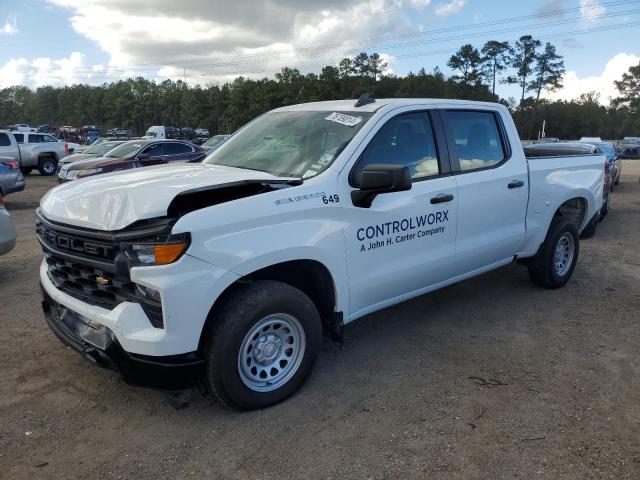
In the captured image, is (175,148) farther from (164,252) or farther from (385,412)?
(385,412)

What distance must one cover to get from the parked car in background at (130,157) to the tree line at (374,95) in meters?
52.8

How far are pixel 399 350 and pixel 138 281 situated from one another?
2.30 m

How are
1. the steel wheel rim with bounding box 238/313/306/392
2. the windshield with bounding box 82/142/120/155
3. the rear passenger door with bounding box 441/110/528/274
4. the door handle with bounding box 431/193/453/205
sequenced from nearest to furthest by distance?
the steel wheel rim with bounding box 238/313/306/392 < the door handle with bounding box 431/193/453/205 < the rear passenger door with bounding box 441/110/528/274 < the windshield with bounding box 82/142/120/155

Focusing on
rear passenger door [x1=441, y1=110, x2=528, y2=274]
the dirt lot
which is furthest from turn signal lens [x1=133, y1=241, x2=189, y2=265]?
rear passenger door [x1=441, y1=110, x2=528, y2=274]

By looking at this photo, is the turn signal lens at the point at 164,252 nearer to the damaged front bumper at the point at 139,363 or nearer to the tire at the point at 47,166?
the damaged front bumper at the point at 139,363

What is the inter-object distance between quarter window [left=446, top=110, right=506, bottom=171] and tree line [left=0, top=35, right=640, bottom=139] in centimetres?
Answer: 6186

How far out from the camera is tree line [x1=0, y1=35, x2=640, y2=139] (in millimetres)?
76375

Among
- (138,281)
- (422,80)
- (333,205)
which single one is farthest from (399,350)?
(422,80)

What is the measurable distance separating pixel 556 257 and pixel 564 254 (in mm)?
223

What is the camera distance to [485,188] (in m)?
4.52

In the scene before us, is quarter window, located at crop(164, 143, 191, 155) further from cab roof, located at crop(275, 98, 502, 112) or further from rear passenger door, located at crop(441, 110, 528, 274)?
rear passenger door, located at crop(441, 110, 528, 274)

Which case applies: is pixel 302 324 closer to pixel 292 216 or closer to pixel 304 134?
pixel 292 216

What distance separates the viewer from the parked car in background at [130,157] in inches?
497

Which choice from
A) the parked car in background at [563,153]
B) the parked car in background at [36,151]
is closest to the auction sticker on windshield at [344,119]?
the parked car in background at [563,153]
